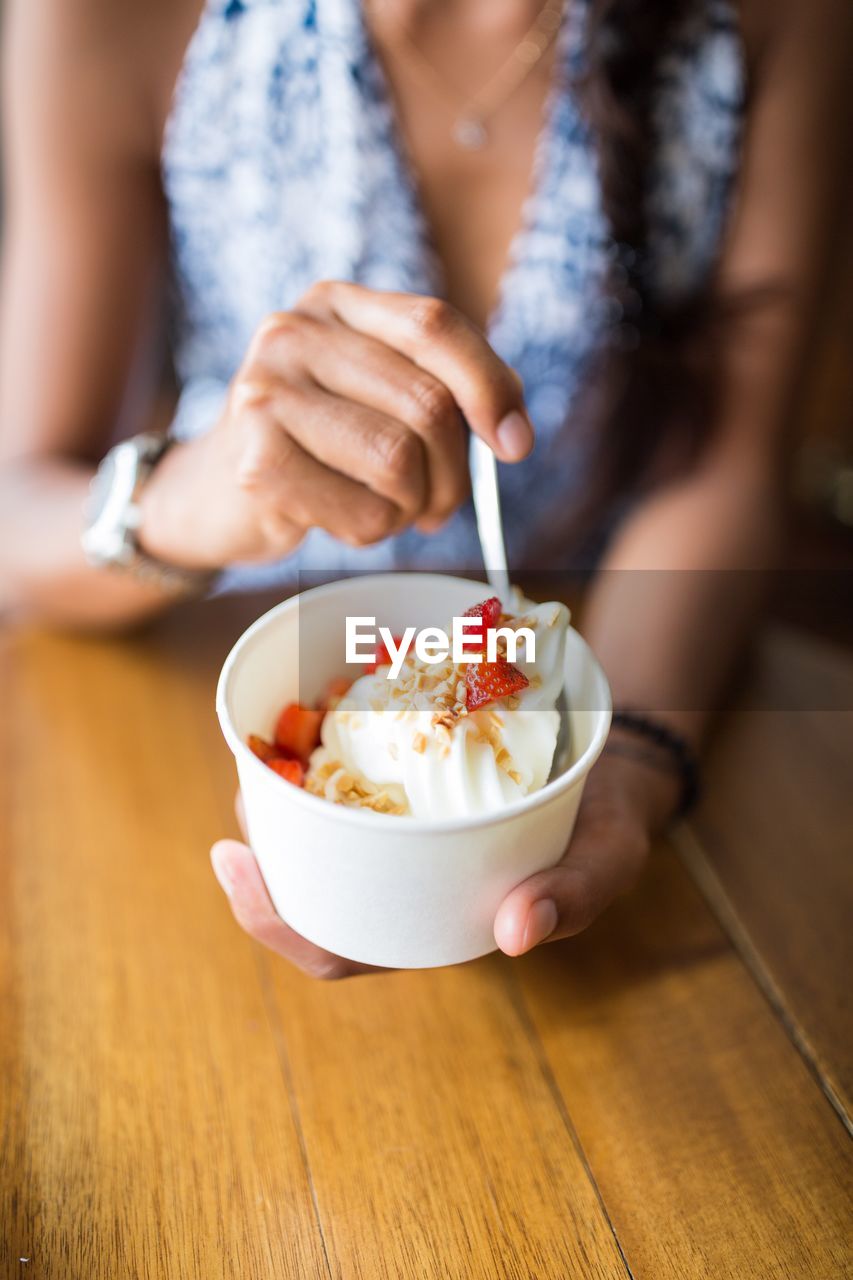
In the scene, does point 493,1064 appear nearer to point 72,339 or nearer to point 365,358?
point 365,358

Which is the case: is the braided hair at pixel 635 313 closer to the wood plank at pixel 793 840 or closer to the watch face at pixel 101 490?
the wood plank at pixel 793 840

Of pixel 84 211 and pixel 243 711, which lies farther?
pixel 84 211

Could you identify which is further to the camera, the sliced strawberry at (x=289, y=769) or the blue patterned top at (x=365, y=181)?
the blue patterned top at (x=365, y=181)

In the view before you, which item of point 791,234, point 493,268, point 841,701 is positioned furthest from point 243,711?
point 791,234

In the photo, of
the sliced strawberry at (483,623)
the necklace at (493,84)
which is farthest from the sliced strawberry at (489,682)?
the necklace at (493,84)

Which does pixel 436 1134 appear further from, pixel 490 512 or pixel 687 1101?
pixel 490 512

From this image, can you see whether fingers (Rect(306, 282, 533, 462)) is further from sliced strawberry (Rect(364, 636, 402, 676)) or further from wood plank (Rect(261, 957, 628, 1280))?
wood plank (Rect(261, 957, 628, 1280))

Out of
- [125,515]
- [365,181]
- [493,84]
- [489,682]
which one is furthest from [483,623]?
[493,84]
